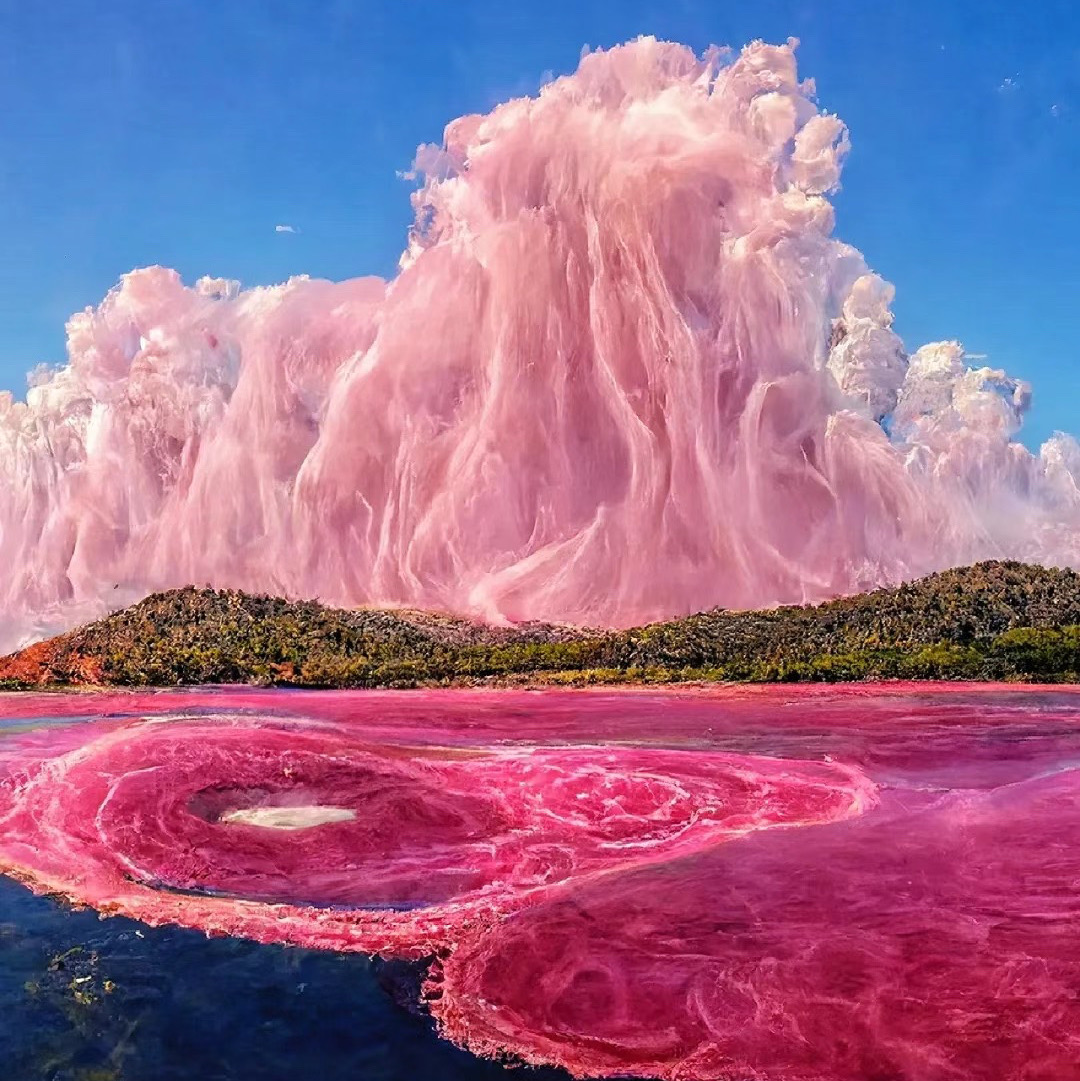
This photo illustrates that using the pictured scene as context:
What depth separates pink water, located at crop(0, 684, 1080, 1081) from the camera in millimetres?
6871

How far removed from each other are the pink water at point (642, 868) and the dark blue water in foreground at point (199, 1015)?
36 cm

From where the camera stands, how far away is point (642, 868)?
33.5ft

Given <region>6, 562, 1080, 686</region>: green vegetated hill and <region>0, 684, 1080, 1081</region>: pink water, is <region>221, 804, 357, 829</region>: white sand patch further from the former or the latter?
<region>6, 562, 1080, 686</region>: green vegetated hill

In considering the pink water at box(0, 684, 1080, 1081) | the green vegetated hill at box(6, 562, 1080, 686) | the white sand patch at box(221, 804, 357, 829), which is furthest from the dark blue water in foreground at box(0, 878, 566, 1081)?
the green vegetated hill at box(6, 562, 1080, 686)

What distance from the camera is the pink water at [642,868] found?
6.87 meters

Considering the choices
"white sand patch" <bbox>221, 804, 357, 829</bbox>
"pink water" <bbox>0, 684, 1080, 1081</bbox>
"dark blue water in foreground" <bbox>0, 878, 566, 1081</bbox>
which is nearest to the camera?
"dark blue water in foreground" <bbox>0, 878, 566, 1081</bbox>

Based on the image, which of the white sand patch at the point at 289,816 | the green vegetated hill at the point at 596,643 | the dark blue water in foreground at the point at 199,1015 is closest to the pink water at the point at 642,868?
the white sand patch at the point at 289,816

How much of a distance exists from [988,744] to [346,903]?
12.1m

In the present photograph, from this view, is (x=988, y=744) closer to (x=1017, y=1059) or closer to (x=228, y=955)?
(x=1017, y=1059)

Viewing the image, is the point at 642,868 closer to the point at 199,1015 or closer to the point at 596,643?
the point at 199,1015

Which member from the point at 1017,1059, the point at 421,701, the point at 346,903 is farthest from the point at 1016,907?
the point at 421,701

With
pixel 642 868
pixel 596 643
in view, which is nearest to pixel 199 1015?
pixel 642 868

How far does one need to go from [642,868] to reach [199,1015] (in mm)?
4601

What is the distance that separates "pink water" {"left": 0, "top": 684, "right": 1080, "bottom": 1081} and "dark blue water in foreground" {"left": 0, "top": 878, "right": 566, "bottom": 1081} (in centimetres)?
36
